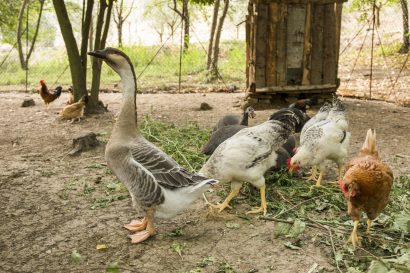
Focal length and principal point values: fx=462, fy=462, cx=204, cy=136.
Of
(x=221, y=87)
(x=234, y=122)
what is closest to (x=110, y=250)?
(x=234, y=122)

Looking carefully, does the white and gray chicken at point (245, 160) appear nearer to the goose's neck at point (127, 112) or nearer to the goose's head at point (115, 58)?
the goose's neck at point (127, 112)

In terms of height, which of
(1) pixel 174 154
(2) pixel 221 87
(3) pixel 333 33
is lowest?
(1) pixel 174 154

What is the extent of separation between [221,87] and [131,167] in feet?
30.0

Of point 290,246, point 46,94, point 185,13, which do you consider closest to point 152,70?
point 185,13

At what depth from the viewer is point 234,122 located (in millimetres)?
6887

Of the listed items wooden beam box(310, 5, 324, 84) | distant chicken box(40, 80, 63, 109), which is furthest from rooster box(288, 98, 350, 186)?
distant chicken box(40, 80, 63, 109)

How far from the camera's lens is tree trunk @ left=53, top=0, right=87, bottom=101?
838 centimetres

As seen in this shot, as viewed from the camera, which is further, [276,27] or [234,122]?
[276,27]

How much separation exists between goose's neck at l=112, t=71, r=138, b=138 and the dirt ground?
93 centimetres

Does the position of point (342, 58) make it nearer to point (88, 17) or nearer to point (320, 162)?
point (88, 17)

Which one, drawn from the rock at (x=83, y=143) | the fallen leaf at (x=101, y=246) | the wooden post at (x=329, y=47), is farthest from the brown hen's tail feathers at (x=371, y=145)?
the wooden post at (x=329, y=47)

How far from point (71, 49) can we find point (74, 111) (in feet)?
3.91

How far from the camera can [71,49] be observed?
8.59m

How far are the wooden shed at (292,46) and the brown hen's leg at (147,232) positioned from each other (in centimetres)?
585
